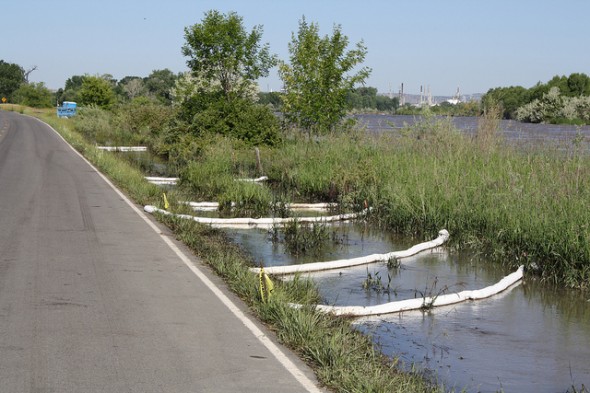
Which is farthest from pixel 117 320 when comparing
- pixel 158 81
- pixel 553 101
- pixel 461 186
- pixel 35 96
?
pixel 35 96

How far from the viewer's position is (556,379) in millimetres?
7250

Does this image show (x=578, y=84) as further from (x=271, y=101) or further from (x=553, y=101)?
(x=271, y=101)

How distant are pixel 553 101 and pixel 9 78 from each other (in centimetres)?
14324

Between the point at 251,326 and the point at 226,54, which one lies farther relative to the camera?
the point at 226,54

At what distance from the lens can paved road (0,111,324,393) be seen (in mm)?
6039

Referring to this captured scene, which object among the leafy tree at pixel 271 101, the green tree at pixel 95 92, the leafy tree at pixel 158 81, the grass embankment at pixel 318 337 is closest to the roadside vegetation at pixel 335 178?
the grass embankment at pixel 318 337

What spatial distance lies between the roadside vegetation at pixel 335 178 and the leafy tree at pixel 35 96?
115 metres

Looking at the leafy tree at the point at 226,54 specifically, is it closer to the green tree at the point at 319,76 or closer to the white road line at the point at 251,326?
the green tree at the point at 319,76

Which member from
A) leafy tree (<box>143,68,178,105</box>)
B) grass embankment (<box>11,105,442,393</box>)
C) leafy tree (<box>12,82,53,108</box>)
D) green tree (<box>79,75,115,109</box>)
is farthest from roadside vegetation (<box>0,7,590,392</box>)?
leafy tree (<box>12,82,53,108</box>)

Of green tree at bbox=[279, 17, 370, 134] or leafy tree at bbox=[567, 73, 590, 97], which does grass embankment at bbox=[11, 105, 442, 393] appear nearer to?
green tree at bbox=[279, 17, 370, 134]

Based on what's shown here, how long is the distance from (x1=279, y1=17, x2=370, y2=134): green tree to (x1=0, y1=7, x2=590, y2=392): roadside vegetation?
5cm

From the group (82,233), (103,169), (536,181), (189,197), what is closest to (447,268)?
(536,181)

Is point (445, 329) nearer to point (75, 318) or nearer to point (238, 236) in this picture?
point (75, 318)

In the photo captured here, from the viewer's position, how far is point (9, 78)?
18538 centimetres
